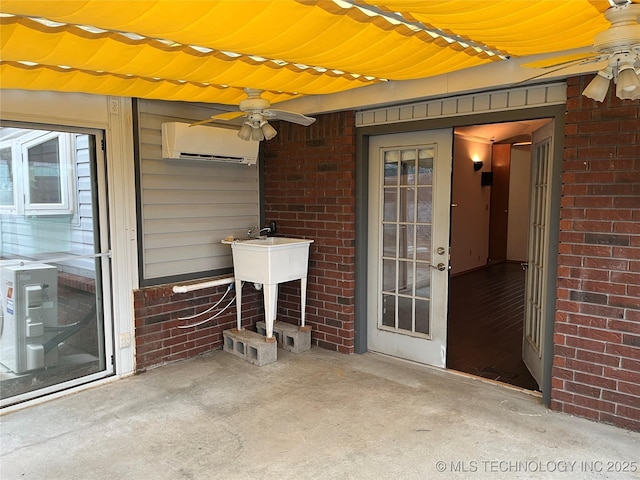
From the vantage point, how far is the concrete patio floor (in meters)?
2.69

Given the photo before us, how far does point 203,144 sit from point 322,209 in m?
1.33

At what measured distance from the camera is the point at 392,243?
4.51 metres

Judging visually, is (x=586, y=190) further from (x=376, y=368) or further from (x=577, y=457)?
(x=376, y=368)

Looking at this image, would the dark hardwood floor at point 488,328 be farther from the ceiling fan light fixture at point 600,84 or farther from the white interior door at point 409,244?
the ceiling fan light fixture at point 600,84

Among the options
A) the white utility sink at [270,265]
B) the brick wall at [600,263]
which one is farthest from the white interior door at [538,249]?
the white utility sink at [270,265]

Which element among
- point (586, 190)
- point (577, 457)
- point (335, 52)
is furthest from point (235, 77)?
point (577, 457)

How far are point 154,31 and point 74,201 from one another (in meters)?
2.11

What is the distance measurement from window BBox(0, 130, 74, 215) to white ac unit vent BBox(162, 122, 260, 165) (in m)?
0.80

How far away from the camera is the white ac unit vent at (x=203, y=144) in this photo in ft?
13.4

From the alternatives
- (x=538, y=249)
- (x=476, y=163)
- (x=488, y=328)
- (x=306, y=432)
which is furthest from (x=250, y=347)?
(x=476, y=163)

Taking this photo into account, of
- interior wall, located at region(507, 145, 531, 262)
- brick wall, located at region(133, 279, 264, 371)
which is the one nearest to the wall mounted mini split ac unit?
brick wall, located at region(133, 279, 264, 371)

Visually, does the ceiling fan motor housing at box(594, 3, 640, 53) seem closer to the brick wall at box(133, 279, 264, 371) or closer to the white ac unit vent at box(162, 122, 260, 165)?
the white ac unit vent at box(162, 122, 260, 165)

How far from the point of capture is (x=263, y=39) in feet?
7.88

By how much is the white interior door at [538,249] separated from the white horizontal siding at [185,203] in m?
2.84
